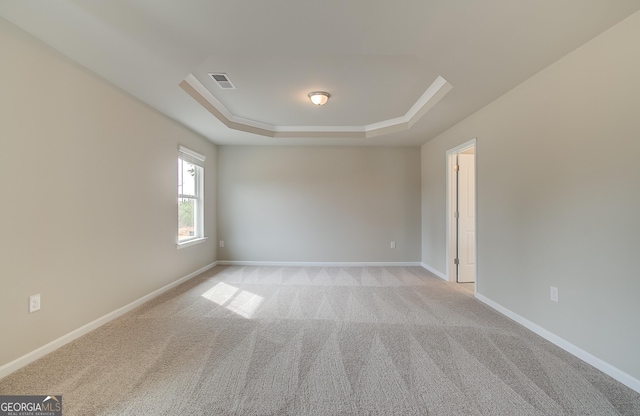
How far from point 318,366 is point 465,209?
11.0 feet

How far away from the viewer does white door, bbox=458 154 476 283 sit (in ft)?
13.5

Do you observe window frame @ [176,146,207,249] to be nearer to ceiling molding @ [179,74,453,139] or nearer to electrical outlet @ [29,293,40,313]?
ceiling molding @ [179,74,453,139]

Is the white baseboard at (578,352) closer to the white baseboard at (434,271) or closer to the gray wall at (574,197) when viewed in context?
the gray wall at (574,197)

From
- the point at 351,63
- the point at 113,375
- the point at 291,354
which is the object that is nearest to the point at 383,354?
the point at 291,354

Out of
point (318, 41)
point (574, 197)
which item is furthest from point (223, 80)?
point (574, 197)

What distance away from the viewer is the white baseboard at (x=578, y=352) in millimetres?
1724

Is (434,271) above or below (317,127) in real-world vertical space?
below

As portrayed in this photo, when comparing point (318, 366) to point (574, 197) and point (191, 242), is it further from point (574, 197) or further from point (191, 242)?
point (191, 242)

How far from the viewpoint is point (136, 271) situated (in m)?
3.05

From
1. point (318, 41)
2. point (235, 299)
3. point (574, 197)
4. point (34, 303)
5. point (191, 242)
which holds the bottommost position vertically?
point (235, 299)

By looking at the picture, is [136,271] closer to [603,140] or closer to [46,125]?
[46,125]

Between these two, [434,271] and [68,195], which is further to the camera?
[434,271]

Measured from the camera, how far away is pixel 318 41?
6.51 feet

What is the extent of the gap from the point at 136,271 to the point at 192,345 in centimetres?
140
